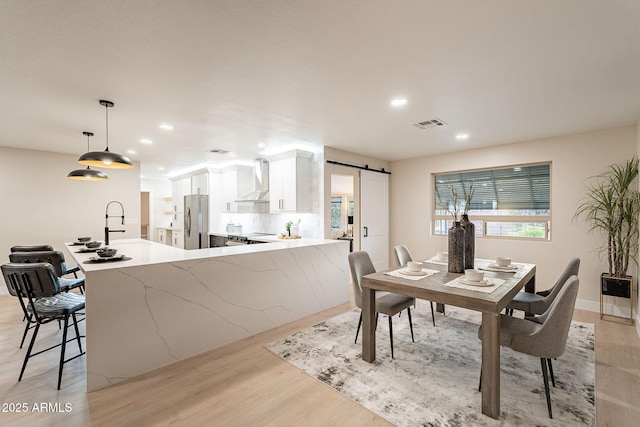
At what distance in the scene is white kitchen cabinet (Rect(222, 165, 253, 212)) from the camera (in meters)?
6.33

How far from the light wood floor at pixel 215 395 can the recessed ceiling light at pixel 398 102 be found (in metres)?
2.67

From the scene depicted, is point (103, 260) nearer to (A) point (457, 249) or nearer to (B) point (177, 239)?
(A) point (457, 249)

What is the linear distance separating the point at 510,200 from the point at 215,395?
200 inches

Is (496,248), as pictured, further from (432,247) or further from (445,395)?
(445,395)

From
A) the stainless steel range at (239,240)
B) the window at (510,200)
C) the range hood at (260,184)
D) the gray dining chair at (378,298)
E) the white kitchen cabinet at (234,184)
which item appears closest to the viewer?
the gray dining chair at (378,298)

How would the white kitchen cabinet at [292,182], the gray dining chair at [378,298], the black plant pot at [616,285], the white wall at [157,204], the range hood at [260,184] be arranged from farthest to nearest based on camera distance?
the white wall at [157,204]
the range hood at [260,184]
the white kitchen cabinet at [292,182]
the black plant pot at [616,285]
the gray dining chair at [378,298]

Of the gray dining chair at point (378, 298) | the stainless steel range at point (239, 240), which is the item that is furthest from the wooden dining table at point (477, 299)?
the stainless steel range at point (239, 240)

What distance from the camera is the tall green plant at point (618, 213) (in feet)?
11.5

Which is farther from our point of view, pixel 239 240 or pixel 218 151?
pixel 239 240

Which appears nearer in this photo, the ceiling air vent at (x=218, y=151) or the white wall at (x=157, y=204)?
the ceiling air vent at (x=218, y=151)

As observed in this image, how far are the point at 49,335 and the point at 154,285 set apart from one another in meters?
1.77

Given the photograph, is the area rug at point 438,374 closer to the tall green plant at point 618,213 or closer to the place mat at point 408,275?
the place mat at point 408,275

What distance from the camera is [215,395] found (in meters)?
2.10

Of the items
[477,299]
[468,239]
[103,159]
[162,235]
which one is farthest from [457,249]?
[162,235]
